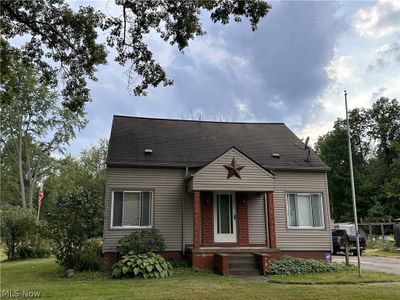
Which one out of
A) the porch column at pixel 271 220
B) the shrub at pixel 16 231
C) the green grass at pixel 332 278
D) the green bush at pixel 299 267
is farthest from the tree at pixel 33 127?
the green grass at pixel 332 278

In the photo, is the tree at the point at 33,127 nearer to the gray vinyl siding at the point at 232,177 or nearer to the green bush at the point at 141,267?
the gray vinyl siding at the point at 232,177

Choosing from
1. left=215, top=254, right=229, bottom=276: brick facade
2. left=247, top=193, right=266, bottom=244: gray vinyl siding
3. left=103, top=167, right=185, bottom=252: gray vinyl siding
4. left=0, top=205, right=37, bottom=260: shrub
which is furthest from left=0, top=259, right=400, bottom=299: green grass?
left=0, top=205, right=37, bottom=260: shrub

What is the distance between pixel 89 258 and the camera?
12.3 metres

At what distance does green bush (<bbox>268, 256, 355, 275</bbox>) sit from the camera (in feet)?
38.0

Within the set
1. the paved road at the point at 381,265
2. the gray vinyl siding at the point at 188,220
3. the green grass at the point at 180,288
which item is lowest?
the paved road at the point at 381,265

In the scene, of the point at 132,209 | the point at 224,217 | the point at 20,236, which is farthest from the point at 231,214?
the point at 20,236

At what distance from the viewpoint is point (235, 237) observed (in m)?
13.6

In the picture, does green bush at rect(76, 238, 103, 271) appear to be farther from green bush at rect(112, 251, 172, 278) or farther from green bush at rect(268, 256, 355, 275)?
green bush at rect(268, 256, 355, 275)

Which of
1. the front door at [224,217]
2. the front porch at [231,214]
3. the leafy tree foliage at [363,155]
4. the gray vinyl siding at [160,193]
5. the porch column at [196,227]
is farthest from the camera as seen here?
the leafy tree foliage at [363,155]

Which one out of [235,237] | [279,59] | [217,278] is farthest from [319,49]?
[217,278]

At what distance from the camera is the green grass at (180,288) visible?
7.81m

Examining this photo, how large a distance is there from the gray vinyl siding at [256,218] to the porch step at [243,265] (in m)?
1.79

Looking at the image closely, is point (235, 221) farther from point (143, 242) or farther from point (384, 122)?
point (384, 122)

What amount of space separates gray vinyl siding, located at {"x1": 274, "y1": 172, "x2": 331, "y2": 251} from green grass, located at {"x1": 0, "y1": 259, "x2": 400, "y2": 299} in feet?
12.8
